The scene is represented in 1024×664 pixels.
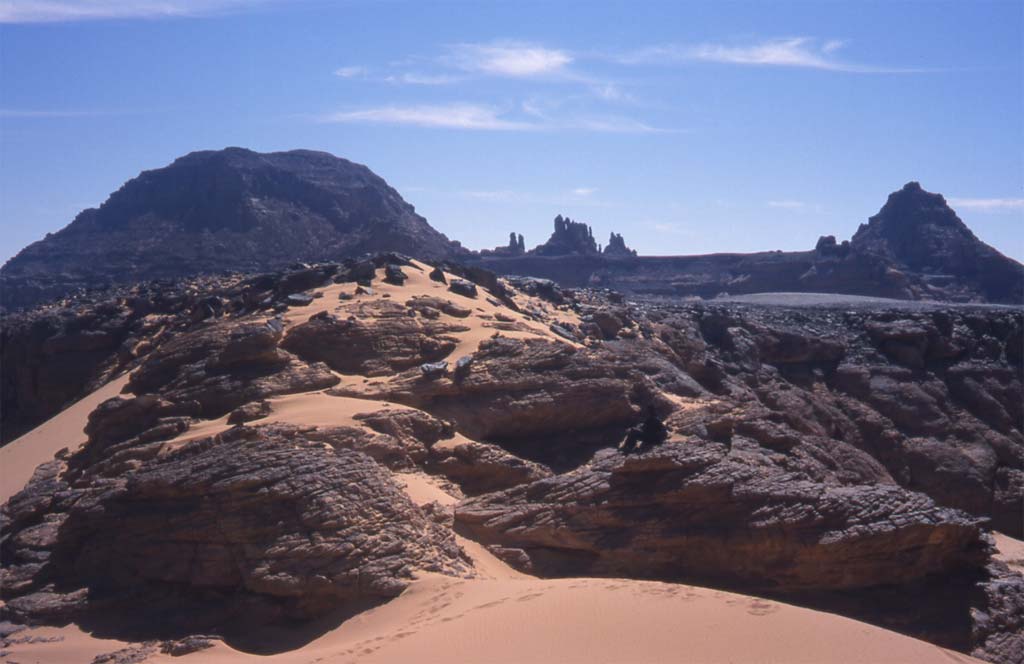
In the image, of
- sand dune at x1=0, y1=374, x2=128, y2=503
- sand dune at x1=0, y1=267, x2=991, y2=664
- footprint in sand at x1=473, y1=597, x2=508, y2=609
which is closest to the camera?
sand dune at x1=0, y1=267, x2=991, y2=664

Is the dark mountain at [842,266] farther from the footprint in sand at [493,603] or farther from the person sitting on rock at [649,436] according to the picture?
the footprint in sand at [493,603]

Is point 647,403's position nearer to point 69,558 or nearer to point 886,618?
point 886,618

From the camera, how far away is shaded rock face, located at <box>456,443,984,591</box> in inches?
445

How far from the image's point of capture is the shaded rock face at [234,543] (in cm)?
→ 1039

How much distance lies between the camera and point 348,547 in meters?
10.6

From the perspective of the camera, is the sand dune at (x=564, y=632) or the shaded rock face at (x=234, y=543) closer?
the sand dune at (x=564, y=632)

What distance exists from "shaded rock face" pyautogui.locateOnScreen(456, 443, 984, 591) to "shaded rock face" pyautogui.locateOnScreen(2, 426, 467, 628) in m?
1.60

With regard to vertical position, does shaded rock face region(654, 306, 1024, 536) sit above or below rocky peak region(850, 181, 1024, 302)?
below

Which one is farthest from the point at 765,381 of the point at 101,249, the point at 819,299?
the point at 101,249

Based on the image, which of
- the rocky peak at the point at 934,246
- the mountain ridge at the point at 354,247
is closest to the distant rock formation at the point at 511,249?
the mountain ridge at the point at 354,247

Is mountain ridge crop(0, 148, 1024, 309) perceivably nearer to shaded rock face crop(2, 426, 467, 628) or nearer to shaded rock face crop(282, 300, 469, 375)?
shaded rock face crop(282, 300, 469, 375)

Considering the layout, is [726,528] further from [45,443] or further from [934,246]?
[934,246]

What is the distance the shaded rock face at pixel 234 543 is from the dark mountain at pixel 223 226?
146 feet

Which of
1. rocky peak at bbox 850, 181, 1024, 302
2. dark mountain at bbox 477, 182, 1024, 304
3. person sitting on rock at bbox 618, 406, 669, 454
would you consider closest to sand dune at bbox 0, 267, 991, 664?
person sitting on rock at bbox 618, 406, 669, 454
